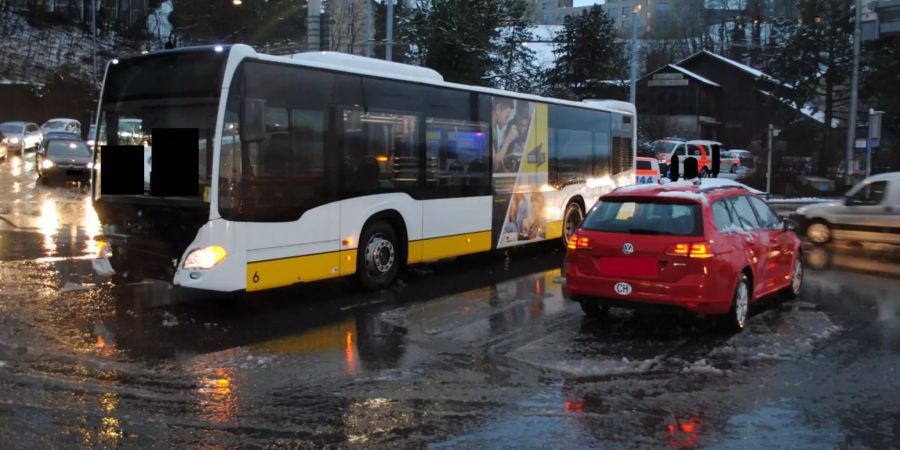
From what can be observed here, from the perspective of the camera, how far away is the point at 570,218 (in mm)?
15695

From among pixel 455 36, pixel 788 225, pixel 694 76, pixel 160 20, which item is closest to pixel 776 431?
pixel 788 225

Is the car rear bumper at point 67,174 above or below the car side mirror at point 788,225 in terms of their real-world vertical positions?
above

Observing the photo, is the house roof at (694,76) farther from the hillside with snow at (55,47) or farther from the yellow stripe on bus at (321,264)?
the yellow stripe on bus at (321,264)

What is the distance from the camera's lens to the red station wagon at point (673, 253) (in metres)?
7.87

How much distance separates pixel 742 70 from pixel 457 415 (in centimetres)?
5622

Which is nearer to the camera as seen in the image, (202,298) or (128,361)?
(128,361)

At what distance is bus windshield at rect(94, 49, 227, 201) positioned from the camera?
845 cm

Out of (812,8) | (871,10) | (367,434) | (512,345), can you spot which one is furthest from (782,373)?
(812,8)

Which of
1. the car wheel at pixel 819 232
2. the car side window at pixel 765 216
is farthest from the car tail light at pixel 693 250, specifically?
the car wheel at pixel 819 232

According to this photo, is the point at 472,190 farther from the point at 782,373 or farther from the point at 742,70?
the point at 742,70

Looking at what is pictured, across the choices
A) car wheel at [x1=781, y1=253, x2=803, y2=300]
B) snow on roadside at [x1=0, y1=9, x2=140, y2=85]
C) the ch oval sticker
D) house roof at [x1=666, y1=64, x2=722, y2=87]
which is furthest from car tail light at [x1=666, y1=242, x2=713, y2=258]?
snow on roadside at [x1=0, y1=9, x2=140, y2=85]

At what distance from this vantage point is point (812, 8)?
41875mm

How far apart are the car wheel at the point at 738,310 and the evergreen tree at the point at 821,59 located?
3577 cm

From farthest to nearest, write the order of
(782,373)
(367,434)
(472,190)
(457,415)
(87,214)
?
(87,214), (472,190), (782,373), (457,415), (367,434)
